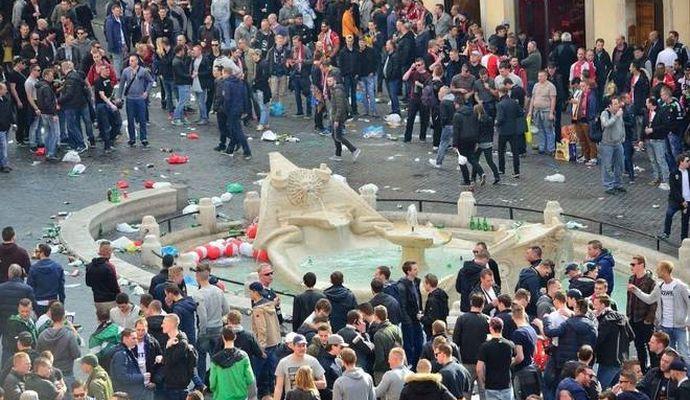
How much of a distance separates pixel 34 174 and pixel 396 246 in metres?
7.05

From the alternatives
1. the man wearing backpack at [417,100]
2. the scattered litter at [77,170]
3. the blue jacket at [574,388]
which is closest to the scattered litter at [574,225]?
the man wearing backpack at [417,100]

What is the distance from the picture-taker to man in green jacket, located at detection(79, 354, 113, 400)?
1888 cm

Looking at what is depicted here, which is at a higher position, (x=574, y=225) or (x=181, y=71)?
(x=181, y=71)

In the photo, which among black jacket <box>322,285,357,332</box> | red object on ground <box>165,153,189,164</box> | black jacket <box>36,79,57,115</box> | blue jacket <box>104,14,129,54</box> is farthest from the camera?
blue jacket <box>104,14,129,54</box>

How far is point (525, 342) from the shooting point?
2017cm

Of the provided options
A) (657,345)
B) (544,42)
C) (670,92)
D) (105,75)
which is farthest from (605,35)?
(657,345)

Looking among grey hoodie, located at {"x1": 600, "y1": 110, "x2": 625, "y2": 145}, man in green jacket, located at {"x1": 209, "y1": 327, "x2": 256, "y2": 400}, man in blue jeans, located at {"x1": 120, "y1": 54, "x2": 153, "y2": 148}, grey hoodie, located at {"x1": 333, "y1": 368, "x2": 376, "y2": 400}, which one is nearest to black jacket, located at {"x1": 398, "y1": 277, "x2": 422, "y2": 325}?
man in green jacket, located at {"x1": 209, "y1": 327, "x2": 256, "y2": 400}

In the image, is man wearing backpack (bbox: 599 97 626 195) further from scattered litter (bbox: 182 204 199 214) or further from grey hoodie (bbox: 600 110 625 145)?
scattered litter (bbox: 182 204 199 214)

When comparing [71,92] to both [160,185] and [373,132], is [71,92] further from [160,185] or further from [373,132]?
[373,132]

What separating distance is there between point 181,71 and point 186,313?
15.4m

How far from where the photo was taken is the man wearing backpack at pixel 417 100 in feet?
114

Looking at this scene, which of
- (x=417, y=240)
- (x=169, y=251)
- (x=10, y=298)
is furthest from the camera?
(x=169, y=251)

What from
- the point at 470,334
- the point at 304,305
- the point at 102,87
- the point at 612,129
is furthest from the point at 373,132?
the point at 470,334

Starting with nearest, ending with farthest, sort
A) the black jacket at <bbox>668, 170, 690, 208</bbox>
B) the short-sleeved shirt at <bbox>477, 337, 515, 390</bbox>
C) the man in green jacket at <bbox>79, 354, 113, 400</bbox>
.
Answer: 1. the man in green jacket at <bbox>79, 354, 113, 400</bbox>
2. the short-sleeved shirt at <bbox>477, 337, 515, 390</bbox>
3. the black jacket at <bbox>668, 170, 690, 208</bbox>
